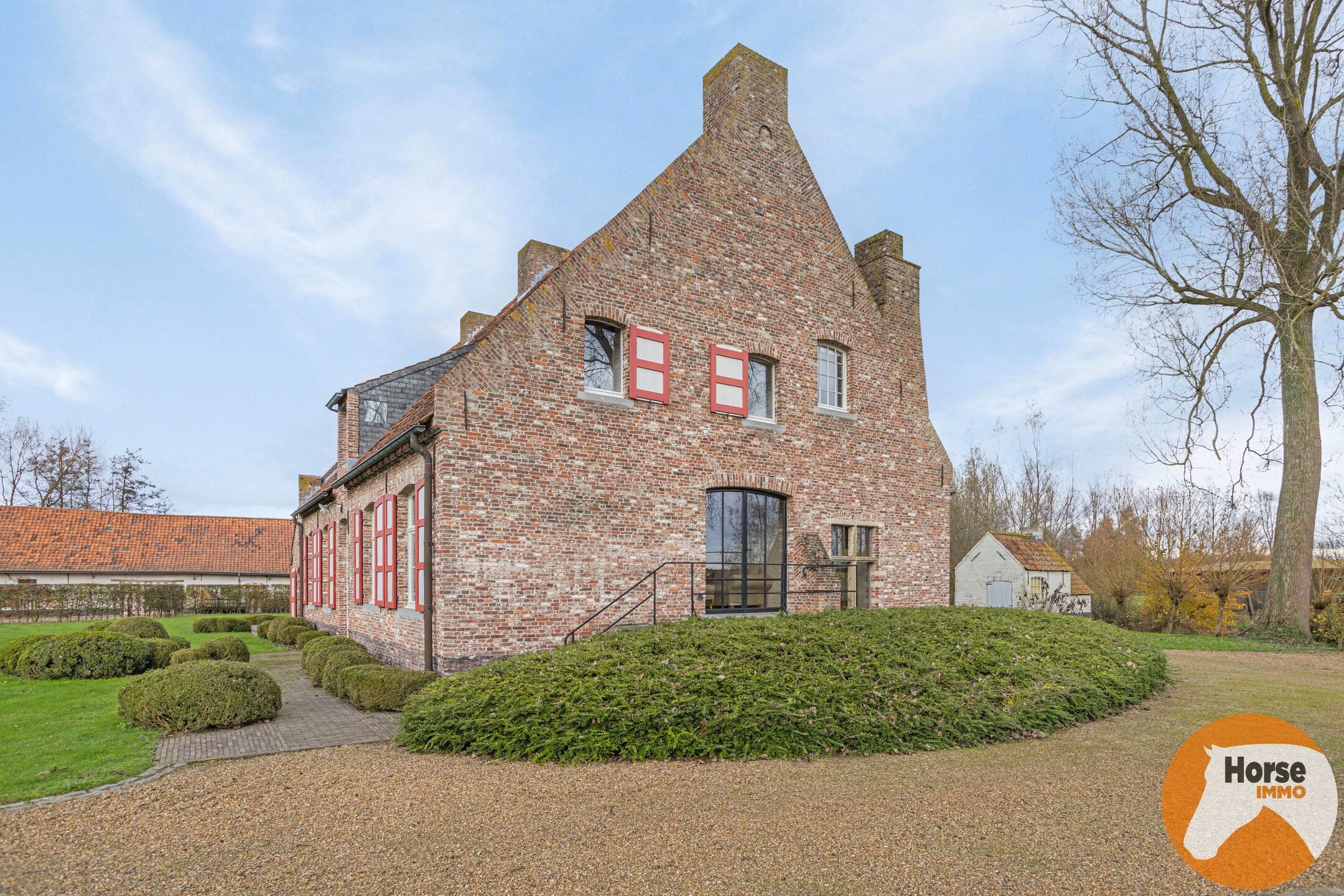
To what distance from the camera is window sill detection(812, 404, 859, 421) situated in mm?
13820

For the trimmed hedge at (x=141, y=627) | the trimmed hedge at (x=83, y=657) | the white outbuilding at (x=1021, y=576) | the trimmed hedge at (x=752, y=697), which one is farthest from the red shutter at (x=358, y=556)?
the white outbuilding at (x=1021, y=576)

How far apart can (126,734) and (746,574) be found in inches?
329

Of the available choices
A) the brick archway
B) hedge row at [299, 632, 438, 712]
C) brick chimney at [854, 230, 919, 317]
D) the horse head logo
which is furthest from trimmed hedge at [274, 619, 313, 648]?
the horse head logo

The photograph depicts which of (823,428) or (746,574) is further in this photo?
(823,428)

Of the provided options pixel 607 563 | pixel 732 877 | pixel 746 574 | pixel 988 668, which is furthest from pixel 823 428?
pixel 732 877

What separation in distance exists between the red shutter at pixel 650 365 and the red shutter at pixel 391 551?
397 cm

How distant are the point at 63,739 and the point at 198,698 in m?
1.20

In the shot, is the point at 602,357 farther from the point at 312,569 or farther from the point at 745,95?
the point at 312,569

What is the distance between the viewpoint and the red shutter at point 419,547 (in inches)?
398

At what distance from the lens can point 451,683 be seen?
25.0 ft

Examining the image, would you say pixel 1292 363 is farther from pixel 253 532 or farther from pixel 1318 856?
pixel 253 532

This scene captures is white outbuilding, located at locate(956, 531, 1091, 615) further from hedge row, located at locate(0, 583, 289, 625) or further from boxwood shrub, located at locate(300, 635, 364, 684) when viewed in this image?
hedge row, located at locate(0, 583, 289, 625)

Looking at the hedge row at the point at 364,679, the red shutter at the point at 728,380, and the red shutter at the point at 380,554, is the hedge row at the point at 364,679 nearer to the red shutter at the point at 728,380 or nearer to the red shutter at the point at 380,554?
the red shutter at the point at 380,554

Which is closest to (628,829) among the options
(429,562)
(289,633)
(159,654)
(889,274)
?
(429,562)
